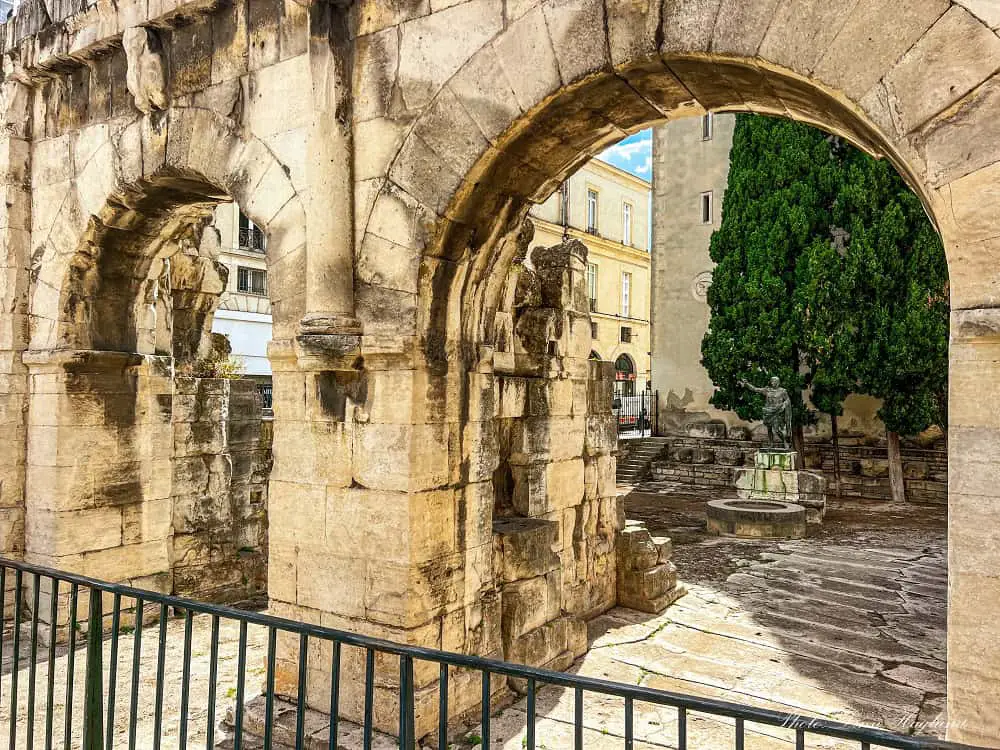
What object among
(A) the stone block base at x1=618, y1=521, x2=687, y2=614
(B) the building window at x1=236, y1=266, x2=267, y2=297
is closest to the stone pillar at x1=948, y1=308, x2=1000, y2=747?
(A) the stone block base at x1=618, y1=521, x2=687, y2=614

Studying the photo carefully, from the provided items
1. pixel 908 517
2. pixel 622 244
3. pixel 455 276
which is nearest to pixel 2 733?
pixel 455 276

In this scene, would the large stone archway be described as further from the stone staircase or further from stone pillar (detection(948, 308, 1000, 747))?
the stone staircase

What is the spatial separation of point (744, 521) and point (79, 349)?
796 cm

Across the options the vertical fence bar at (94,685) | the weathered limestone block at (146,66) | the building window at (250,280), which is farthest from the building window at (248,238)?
the vertical fence bar at (94,685)

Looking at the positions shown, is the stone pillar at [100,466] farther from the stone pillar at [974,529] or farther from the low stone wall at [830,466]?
the low stone wall at [830,466]

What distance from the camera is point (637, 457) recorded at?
16.4 meters

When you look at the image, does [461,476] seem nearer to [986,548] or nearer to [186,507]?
[986,548]

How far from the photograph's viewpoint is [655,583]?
634 centimetres

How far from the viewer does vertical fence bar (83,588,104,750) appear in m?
2.67

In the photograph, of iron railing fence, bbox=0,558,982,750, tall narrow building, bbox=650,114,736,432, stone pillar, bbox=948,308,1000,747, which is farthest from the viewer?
tall narrow building, bbox=650,114,736,432

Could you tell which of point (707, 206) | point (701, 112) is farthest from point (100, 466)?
point (707, 206)

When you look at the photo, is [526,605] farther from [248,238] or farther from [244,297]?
[248,238]

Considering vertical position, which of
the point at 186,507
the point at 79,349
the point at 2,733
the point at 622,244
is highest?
the point at 622,244

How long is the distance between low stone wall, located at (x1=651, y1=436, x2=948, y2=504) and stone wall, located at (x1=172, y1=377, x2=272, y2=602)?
1020cm
